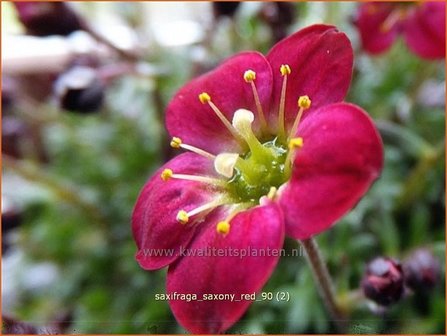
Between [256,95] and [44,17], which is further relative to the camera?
[44,17]

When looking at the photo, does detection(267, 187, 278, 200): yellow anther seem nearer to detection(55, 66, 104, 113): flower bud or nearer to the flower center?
the flower center

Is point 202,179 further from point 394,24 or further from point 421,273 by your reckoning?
point 394,24

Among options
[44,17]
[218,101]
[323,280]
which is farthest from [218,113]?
[44,17]

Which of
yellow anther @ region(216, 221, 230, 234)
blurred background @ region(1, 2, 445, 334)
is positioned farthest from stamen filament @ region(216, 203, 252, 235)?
blurred background @ region(1, 2, 445, 334)

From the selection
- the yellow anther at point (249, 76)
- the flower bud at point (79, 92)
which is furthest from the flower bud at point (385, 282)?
the flower bud at point (79, 92)

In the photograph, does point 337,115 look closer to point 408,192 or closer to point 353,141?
point 353,141

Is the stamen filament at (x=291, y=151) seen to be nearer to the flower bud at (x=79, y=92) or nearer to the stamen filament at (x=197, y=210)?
the stamen filament at (x=197, y=210)
